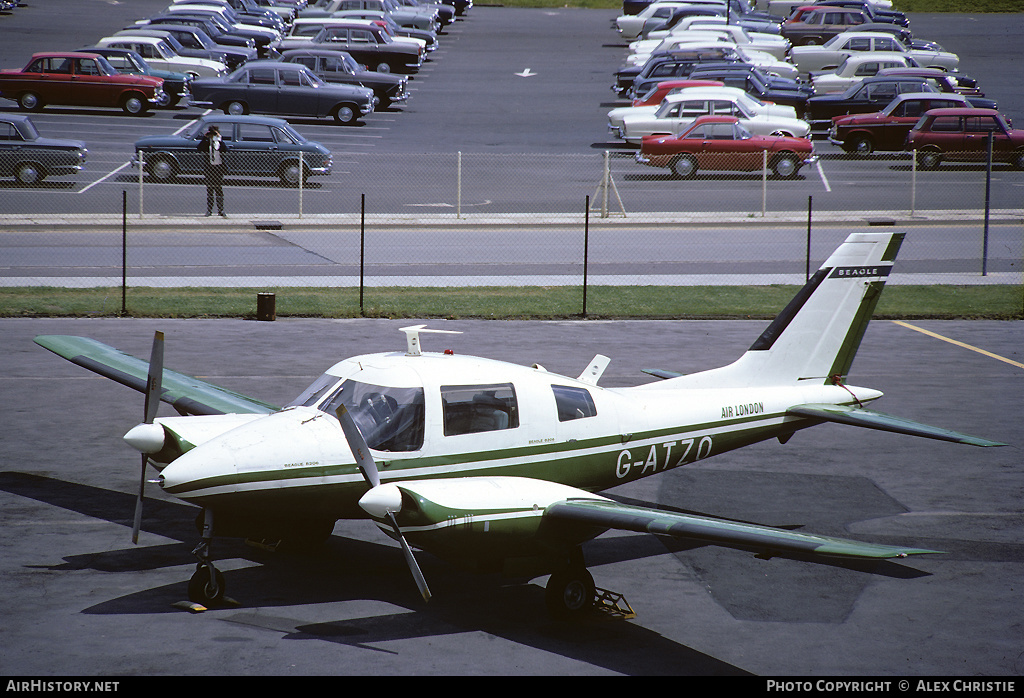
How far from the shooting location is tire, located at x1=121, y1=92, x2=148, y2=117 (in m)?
45.1

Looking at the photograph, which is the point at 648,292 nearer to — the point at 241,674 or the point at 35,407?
the point at 35,407

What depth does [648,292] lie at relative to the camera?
26516mm

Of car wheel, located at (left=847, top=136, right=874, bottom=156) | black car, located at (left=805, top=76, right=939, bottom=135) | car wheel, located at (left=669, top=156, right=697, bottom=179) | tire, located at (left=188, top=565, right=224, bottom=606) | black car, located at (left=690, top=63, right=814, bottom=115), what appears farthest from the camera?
black car, located at (left=690, top=63, right=814, bottom=115)

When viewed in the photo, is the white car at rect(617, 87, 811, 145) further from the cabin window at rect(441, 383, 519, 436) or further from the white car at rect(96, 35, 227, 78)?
the cabin window at rect(441, 383, 519, 436)

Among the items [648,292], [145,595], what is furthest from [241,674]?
[648,292]

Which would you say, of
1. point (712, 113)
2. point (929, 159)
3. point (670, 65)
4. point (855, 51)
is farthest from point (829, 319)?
Answer: point (855, 51)

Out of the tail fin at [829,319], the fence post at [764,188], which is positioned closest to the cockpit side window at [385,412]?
the tail fin at [829,319]

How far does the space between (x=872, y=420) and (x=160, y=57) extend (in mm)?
44529

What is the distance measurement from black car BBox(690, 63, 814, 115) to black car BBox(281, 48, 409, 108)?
1347 cm

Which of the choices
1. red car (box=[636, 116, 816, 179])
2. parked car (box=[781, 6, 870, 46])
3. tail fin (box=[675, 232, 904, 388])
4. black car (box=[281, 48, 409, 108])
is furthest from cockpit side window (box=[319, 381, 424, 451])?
parked car (box=[781, 6, 870, 46])

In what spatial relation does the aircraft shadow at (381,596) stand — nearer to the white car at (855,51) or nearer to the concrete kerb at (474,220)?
the concrete kerb at (474,220)

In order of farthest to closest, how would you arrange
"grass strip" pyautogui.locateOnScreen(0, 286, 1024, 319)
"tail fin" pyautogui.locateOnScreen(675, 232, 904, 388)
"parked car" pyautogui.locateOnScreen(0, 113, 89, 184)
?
1. "parked car" pyautogui.locateOnScreen(0, 113, 89, 184)
2. "grass strip" pyautogui.locateOnScreen(0, 286, 1024, 319)
3. "tail fin" pyautogui.locateOnScreen(675, 232, 904, 388)

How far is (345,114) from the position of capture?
1786 inches

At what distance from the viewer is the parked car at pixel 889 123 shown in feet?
136
